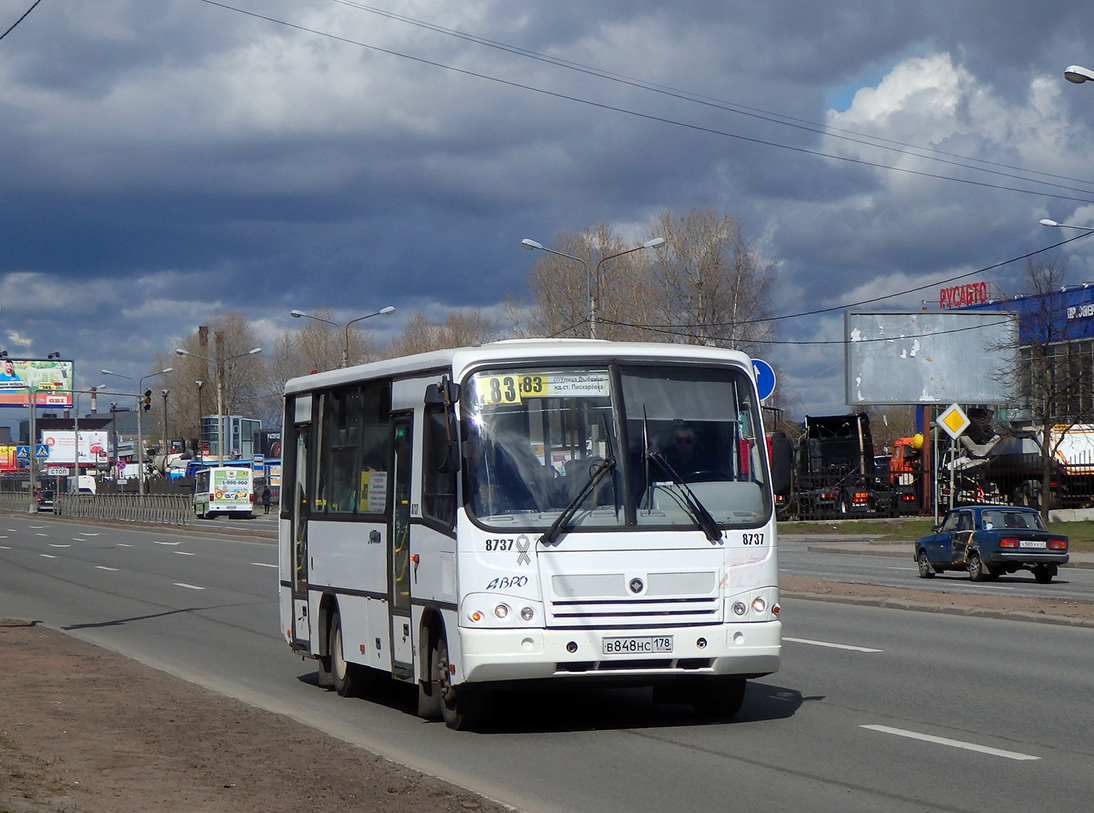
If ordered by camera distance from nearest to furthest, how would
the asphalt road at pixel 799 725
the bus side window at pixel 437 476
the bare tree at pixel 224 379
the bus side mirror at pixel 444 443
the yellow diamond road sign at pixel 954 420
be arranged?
the asphalt road at pixel 799 725 → the bus side mirror at pixel 444 443 → the bus side window at pixel 437 476 → the yellow diamond road sign at pixel 954 420 → the bare tree at pixel 224 379

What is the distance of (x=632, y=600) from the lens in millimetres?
9242

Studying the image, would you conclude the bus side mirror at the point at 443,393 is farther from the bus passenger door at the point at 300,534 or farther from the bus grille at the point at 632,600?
the bus passenger door at the point at 300,534

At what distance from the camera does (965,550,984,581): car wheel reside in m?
24.9

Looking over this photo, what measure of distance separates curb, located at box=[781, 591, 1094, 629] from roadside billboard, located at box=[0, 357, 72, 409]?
9892cm

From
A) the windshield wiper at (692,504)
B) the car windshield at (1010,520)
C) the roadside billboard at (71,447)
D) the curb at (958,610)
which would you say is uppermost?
the roadside billboard at (71,447)

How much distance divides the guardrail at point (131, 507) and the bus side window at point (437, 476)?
4975cm

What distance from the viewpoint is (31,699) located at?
11.2 metres

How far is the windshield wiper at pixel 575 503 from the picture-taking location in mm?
9164

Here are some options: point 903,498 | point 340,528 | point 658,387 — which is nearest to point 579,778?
point 658,387

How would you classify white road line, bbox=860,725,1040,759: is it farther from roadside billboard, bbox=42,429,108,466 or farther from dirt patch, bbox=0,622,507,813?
roadside billboard, bbox=42,429,108,466

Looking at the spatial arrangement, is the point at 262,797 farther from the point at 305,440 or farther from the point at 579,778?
the point at 305,440

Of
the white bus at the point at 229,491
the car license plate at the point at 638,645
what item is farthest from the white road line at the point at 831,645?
the white bus at the point at 229,491

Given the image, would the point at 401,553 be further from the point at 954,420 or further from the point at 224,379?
the point at 224,379

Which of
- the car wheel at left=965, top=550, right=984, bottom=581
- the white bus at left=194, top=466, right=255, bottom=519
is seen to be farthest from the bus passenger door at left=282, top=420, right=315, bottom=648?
the white bus at left=194, top=466, right=255, bottom=519
